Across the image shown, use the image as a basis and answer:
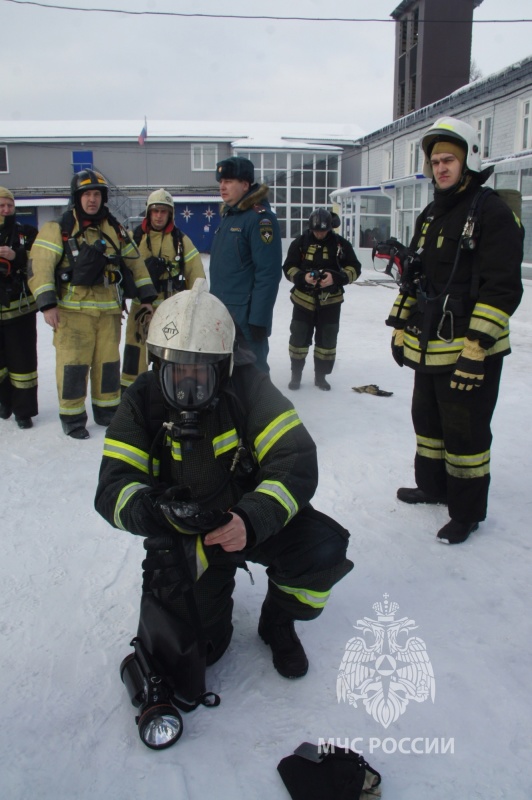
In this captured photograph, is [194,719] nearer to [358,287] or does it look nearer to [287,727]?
[287,727]

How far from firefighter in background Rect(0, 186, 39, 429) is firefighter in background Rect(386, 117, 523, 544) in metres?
3.22

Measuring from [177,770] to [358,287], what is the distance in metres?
15.8

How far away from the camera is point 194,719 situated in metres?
2.07

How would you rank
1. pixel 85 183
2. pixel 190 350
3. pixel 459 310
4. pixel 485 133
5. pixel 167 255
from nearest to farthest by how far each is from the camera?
pixel 190 350 < pixel 459 310 < pixel 85 183 < pixel 167 255 < pixel 485 133

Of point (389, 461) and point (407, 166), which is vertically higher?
point (407, 166)

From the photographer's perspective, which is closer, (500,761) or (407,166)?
(500,761)

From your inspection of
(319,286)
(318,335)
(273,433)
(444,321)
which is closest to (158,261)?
(319,286)

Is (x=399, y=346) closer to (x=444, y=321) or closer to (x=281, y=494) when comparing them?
(x=444, y=321)

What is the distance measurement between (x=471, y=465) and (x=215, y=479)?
1608 millimetres

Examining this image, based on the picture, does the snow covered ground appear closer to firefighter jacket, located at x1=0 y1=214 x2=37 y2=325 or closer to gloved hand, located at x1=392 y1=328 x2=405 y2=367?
gloved hand, located at x1=392 y1=328 x2=405 y2=367

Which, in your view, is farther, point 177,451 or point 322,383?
point 322,383

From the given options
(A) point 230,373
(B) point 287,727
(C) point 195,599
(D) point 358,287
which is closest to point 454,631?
(B) point 287,727

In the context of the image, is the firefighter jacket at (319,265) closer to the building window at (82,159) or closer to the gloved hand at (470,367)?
the gloved hand at (470,367)

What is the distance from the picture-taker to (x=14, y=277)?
16.4 feet
